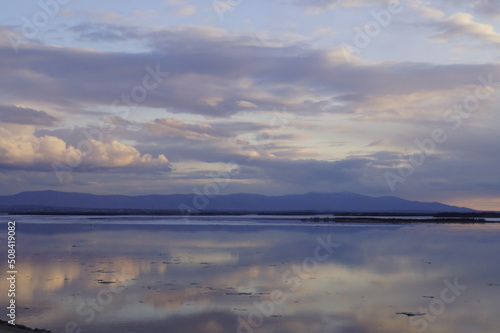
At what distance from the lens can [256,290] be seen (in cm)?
1748

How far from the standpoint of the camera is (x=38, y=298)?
16047mm

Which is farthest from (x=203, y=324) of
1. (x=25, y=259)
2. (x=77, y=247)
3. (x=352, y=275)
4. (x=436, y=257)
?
(x=77, y=247)

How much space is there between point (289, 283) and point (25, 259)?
42.5 feet

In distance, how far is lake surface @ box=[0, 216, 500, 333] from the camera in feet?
44.0

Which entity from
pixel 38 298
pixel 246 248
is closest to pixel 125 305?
pixel 38 298

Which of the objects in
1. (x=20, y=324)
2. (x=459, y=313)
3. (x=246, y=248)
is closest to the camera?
(x=20, y=324)

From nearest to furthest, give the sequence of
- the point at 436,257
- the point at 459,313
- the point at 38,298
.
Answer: the point at 459,313 → the point at 38,298 → the point at 436,257

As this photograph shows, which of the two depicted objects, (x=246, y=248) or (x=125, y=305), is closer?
(x=125, y=305)

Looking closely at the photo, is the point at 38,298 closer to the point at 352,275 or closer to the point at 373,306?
the point at 373,306

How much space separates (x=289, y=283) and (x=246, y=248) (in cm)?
1216

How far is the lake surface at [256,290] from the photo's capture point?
528 inches

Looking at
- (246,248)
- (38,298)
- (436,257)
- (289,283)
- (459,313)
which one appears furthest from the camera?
(246,248)

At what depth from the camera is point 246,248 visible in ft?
101

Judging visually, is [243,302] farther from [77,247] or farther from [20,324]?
[77,247]
